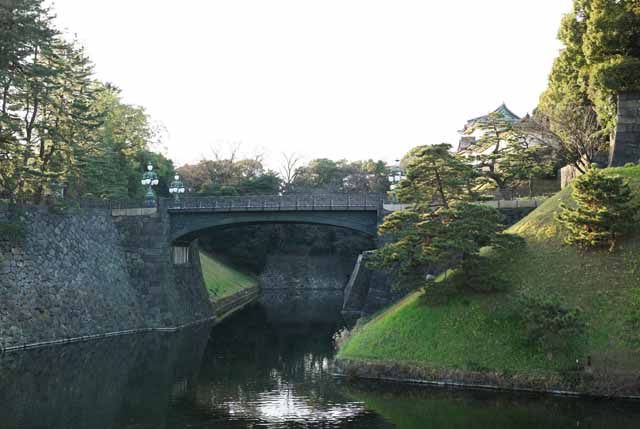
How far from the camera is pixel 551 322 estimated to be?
83.3ft

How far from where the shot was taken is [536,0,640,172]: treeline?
39094 mm

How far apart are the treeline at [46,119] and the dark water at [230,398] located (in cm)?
1056

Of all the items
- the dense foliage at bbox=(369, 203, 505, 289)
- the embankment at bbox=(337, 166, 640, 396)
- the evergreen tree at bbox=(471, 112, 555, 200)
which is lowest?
the embankment at bbox=(337, 166, 640, 396)

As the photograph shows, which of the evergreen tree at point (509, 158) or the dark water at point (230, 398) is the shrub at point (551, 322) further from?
the evergreen tree at point (509, 158)

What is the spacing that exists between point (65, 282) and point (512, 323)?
78.9ft

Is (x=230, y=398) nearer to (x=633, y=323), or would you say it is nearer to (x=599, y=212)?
(x=633, y=323)

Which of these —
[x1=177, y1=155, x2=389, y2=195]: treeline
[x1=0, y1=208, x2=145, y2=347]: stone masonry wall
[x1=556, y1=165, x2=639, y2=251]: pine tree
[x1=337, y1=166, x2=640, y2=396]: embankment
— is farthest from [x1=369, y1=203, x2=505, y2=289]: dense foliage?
[x1=177, y1=155, x2=389, y2=195]: treeline

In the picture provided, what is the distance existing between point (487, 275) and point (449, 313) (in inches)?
90.2

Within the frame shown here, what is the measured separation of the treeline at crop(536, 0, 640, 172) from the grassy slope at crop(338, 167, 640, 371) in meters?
11.3

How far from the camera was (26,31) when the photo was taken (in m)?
36.3

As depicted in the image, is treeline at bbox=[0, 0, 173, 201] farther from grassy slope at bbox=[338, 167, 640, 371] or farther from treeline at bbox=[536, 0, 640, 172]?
treeline at bbox=[536, 0, 640, 172]

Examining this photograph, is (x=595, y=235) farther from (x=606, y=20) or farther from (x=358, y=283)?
(x=358, y=283)

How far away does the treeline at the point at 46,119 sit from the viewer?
36.4 meters

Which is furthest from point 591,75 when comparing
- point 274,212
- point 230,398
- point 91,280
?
point 91,280
